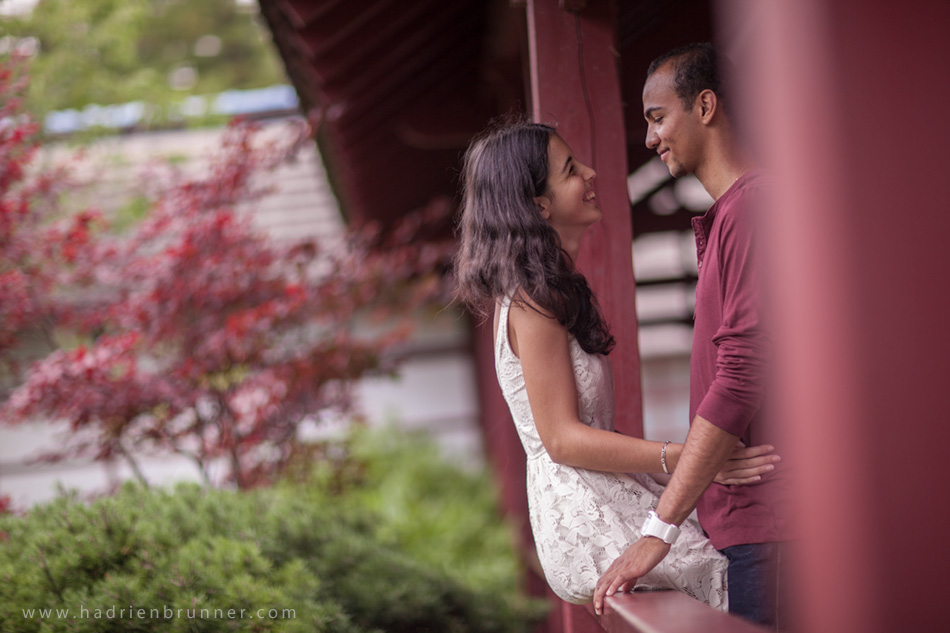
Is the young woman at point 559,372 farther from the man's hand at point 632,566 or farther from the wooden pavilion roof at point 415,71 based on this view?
the wooden pavilion roof at point 415,71

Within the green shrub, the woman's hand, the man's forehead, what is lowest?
Result: the green shrub

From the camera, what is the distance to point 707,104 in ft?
6.30

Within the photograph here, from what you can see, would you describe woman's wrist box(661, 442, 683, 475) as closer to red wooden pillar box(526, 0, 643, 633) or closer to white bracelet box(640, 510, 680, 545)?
white bracelet box(640, 510, 680, 545)

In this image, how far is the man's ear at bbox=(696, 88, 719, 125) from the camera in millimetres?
1912

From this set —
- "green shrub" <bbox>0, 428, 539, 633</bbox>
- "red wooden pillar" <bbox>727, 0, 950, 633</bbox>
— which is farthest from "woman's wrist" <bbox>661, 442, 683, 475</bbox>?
"green shrub" <bbox>0, 428, 539, 633</bbox>

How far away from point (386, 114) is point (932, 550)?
4.50 meters

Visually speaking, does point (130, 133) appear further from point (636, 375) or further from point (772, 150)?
point (772, 150)

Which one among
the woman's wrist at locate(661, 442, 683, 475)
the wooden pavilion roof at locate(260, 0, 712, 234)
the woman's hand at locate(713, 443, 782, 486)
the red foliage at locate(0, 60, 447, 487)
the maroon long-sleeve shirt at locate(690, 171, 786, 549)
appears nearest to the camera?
the maroon long-sleeve shirt at locate(690, 171, 786, 549)

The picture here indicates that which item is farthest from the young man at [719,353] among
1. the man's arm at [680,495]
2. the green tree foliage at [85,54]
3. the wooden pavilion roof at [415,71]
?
the green tree foliage at [85,54]

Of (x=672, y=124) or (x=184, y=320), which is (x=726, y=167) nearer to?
(x=672, y=124)

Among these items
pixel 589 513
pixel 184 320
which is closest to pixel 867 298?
pixel 589 513

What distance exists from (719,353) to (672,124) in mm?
606

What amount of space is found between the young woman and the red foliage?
277 centimetres

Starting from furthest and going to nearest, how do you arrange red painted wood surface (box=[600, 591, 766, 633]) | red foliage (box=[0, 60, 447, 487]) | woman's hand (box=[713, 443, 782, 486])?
1. red foliage (box=[0, 60, 447, 487])
2. woman's hand (box=[713, 443, 782, 486])
3. red painted wood surface (box=[600, 591, 766, 633])
